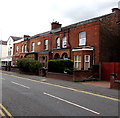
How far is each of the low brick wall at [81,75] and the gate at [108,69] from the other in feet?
6.45

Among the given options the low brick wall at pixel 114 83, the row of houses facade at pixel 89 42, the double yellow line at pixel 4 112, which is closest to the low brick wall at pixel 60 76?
the row of houses facade at pixel 89 42

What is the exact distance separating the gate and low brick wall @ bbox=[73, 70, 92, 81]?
1.97 metres

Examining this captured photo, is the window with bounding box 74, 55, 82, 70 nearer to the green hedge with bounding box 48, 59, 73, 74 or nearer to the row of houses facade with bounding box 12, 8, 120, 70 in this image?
the row of houses facade with bounding box 12, 8, 120, 70

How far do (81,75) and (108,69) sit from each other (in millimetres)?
3571

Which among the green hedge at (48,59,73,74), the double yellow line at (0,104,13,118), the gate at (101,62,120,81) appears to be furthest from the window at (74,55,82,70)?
the double yellow line at (0,104,13,118)

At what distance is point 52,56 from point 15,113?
2299 centimetres

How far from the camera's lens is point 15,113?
6.16 metres

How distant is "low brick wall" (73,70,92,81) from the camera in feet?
57.8

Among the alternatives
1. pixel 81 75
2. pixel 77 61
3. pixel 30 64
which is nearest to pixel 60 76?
pixel 81 75

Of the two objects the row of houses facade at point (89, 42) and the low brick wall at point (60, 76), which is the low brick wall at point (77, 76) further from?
the row of houses facade at point (89, 42)

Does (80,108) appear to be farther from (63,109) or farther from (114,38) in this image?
(114,38)

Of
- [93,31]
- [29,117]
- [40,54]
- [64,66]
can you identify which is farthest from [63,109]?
[40,54]

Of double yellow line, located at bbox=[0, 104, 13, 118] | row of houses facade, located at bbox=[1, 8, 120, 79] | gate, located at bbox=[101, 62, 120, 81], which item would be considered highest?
row of houses facade, located at bbox=[1, 8, 120, 79]

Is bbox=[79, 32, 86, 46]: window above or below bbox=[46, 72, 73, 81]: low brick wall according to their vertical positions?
above
